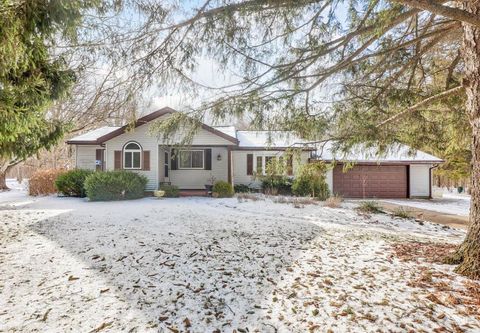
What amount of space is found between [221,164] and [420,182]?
39.7 ft

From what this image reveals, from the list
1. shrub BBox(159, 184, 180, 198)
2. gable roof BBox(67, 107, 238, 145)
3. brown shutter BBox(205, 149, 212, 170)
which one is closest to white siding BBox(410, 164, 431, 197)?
gable roof BBox(67, 107, 238, 145)

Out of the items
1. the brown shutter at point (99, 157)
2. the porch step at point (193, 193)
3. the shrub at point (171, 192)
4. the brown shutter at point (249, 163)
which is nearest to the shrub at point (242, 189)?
the brown shutter at point (249, 163)

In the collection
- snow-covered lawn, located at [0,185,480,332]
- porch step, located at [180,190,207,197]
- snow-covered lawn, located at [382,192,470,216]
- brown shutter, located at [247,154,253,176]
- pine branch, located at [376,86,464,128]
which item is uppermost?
pine branch, located at [376,86,464,128]

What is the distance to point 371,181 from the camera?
15992mm

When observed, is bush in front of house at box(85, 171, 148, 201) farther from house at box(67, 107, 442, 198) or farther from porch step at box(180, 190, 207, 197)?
porch step at box(180, 190, 207, 197)

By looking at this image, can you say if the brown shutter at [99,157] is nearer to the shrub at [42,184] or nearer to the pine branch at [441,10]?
the shrub at [42,184]

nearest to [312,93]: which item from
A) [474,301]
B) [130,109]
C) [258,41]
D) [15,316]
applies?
[258,41]

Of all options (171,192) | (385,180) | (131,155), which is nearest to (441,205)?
(385,180)

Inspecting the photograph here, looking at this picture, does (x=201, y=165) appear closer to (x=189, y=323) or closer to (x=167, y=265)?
(x=167, y=265)

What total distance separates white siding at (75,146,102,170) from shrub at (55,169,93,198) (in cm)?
286

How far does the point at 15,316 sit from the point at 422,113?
7.45 m

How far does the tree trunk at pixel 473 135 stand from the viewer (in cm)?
375

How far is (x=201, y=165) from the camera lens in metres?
15.5

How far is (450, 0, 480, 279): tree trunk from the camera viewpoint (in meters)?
3.75
